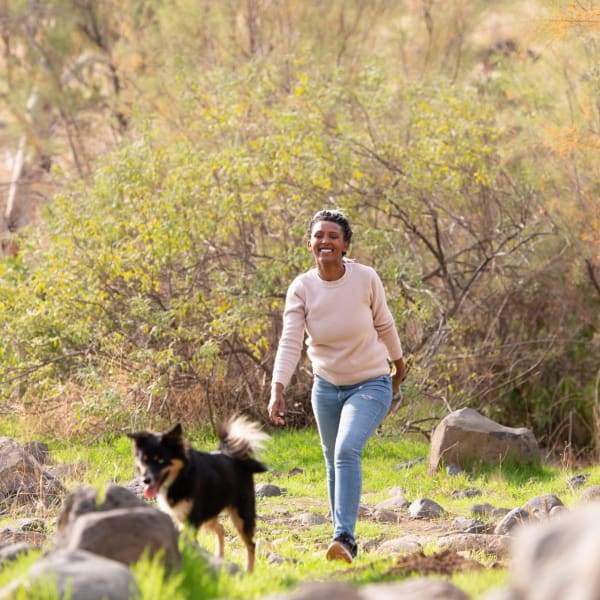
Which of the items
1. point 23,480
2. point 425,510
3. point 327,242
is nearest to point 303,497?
point 425,510

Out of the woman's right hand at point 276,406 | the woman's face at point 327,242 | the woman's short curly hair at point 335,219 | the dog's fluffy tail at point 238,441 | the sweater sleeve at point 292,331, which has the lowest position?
the dog's fluffy tail at point 238,441

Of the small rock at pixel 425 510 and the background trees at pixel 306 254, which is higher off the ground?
the background trees at pixel 306 254

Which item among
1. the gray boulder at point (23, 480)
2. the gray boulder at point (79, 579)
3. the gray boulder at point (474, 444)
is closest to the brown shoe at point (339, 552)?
the gray boulder at point (79, 579)

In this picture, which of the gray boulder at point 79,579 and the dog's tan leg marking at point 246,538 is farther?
the dog's tan leg marking at point 246,538

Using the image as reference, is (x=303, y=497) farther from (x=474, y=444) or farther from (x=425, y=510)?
(x=474, y=444)

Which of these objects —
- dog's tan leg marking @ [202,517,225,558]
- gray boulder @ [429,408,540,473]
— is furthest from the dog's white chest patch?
gray boulder @ [429,408,540,473]

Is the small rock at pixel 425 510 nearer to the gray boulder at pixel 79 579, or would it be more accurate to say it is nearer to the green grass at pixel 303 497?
the green grass at pixel 303 497

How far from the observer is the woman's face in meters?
6.13

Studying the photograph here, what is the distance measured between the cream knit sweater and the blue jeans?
71 millimetres

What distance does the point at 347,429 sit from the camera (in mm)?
5961

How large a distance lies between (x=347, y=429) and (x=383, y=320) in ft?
2.56

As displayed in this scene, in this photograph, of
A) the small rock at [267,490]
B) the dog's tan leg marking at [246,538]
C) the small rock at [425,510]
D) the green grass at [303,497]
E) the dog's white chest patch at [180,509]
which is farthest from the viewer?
the small rock at [267,490]

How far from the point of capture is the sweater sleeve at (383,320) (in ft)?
20.6

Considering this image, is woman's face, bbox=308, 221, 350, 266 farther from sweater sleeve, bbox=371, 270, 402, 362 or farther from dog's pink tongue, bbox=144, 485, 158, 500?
dog's pink tongue, bbox=144, 485, 158, 500
